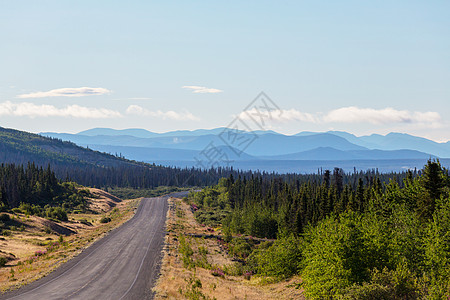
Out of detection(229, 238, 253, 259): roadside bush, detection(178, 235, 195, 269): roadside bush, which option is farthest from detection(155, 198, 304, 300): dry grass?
detection(229, 238, 253, 259): roadside bush

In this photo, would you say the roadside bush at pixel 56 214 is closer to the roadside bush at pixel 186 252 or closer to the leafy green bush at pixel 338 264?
the roadside bush at pixel 186 252

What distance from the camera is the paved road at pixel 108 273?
40.5m

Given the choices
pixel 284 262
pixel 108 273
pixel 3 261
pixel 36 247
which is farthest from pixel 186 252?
pixel 36 247

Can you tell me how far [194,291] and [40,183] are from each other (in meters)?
114

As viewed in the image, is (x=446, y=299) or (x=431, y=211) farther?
(x=431, y=211)

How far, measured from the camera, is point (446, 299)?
2512 cm

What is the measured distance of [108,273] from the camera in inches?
1950

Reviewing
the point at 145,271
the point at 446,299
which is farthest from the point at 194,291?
the point at 446,299

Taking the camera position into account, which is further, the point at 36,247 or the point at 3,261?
the point at 36,247

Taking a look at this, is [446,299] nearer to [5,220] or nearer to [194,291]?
[194,291]

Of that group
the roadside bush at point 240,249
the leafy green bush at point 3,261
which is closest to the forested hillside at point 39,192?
the leafy green bush at point 3,261

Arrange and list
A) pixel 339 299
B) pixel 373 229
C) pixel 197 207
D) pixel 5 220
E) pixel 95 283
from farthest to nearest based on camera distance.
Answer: pixel 197 207 < pixel 5 220 < pixel 95 283 < pixel 373 229 < pixel 339 299

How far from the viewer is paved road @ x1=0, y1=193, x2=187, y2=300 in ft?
133

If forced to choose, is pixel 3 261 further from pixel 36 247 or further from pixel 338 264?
pixel 338 264
